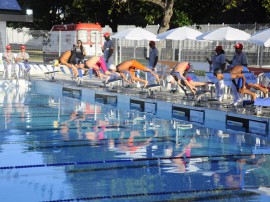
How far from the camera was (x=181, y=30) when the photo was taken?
20.0 meters

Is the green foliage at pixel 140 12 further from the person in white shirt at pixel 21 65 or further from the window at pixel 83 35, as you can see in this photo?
the person in white shirt at pixel 21 65

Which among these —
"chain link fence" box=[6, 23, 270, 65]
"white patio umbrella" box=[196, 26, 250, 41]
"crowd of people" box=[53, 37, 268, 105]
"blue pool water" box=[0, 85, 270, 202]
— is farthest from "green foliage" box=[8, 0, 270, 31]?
"blue pool water" box=[0, 85, 270, 202]

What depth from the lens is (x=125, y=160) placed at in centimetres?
823

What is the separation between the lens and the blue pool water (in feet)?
21.5

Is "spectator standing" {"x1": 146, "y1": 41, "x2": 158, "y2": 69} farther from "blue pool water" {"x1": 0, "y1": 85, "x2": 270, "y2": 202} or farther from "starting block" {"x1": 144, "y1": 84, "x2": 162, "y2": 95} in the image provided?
"blue pool water" {"x1": 0, "y1": 85, "x2": 270, "y2": 202}

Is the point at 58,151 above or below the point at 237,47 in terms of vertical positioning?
below

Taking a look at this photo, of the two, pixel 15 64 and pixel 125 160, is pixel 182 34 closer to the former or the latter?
pixel 15 64

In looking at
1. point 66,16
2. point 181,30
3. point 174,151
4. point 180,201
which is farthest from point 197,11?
point 180,201

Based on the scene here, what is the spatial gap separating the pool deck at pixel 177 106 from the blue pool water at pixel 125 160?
0.37 m

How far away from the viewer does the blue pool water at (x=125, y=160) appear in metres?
6.56

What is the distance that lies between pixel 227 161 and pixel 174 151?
970mm

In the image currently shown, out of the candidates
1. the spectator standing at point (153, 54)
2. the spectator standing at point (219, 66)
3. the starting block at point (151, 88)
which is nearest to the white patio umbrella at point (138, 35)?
the spectator standing at point (153, 54)

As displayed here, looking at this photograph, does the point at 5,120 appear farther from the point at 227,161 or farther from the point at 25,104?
the point at 227,161

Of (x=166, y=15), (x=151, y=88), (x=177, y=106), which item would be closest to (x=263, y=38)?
(x=177, y=106)
